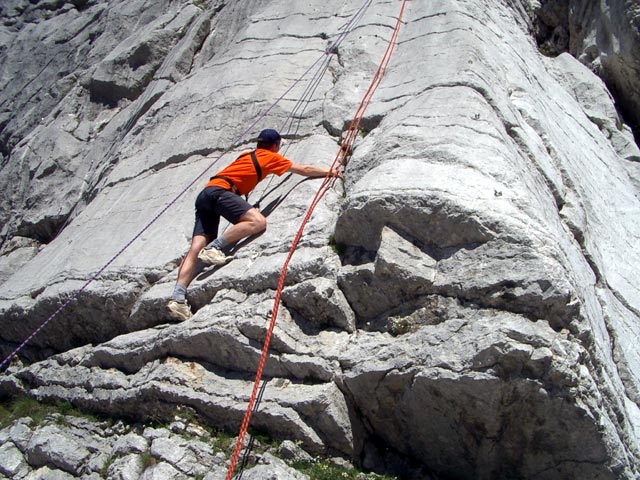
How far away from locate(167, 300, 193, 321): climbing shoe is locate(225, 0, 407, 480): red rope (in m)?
1.06

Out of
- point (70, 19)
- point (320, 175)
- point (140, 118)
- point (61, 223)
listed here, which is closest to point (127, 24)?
point (70, 19)

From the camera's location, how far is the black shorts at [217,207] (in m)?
6.98

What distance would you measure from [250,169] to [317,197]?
2.68 ft

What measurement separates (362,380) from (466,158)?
2.34 meters

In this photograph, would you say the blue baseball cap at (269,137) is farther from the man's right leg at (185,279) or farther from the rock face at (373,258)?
the man's right leg at (185,279)

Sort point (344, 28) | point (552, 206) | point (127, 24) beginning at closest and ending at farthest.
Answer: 1. point (552, 206)
2. point (344, 28)
3. point (127, 24)

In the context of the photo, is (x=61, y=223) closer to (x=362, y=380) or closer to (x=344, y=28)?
(x=344, y=28)

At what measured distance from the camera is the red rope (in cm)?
527

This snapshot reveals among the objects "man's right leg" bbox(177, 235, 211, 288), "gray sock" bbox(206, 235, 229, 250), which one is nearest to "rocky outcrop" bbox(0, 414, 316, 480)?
"man's right leg" bbox(177, 235, 211, 288)

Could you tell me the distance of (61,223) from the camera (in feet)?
36.2

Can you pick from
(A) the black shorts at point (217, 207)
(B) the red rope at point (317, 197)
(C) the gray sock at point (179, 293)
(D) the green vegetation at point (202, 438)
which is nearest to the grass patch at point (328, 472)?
(D) the green vegetation at point (202, 438)

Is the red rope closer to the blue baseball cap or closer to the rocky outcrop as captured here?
the rocky outcrop

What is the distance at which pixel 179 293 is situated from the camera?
659 cm

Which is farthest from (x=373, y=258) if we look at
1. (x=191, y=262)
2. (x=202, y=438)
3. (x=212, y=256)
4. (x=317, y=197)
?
(x=202, y=438)
